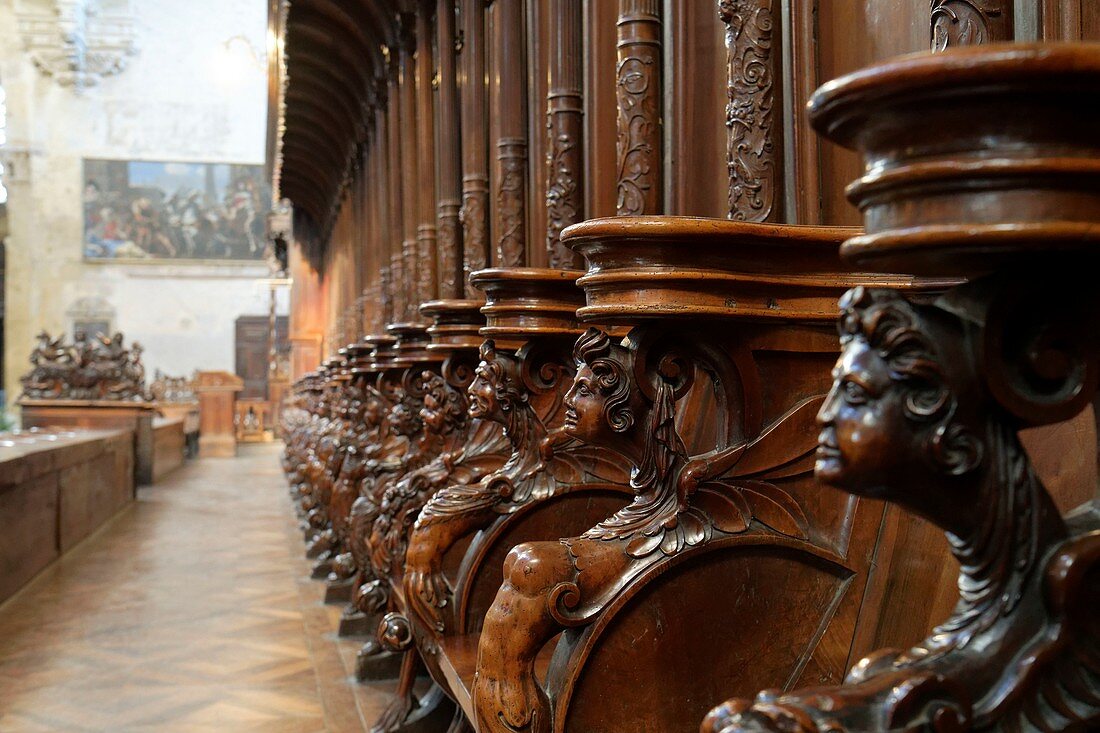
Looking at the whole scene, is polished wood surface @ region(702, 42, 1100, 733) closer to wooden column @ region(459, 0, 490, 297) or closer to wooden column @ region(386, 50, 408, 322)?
wooden column @ region(459, 0, 490, 297)

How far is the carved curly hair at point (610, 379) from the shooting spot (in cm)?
184

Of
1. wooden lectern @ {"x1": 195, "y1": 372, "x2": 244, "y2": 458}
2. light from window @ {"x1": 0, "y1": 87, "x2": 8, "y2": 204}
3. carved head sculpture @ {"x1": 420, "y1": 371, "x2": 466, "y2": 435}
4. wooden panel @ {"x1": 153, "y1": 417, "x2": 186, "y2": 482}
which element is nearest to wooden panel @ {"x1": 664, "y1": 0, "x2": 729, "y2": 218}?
carved head sculpture @ {"x1": 420, "y1": 371, "x2": 466, "y2": 435}

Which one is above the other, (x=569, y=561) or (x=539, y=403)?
(x=539, y=403)

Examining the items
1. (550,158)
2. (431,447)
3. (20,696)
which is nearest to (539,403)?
(431,447)

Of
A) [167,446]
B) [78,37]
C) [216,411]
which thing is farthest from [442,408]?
[78,37]

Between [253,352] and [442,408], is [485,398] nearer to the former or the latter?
[442,408]

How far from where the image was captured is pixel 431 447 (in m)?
3.76

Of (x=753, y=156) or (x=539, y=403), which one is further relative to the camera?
(x=539, y=403)

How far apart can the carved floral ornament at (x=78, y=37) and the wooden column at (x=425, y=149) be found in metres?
21.0

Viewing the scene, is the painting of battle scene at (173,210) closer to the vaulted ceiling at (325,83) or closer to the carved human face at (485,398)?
the vaulted ceiling at (325,83)

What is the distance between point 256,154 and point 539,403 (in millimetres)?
25254

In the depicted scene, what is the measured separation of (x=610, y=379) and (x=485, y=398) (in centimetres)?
93

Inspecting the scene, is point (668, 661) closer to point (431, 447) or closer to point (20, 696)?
point (431, 447)

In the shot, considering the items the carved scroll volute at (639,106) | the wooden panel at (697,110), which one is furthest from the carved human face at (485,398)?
the wooden panel at (697,110)
